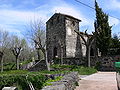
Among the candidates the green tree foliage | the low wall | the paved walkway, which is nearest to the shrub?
the paved walkway

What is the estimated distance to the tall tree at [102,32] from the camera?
26.1 m

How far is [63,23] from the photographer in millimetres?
29125

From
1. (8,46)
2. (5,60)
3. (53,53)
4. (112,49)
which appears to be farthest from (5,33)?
(112,49)

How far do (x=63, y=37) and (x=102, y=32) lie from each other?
275 inches

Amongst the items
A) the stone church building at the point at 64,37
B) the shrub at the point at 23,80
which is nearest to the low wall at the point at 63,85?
the shrub at the point at 23,80

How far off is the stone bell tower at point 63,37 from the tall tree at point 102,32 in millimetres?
4820

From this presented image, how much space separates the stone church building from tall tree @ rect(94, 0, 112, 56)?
169 inches

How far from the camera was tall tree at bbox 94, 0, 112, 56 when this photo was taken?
1028 inches

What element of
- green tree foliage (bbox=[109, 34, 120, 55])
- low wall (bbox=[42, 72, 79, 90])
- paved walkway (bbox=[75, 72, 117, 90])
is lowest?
paved walkway (bbox=[75, 72, 117, 90])

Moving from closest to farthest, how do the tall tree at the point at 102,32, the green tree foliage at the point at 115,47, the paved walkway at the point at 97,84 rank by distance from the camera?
1. the paved walkway at the point at 97,84
2. the green tree foliage at the point at 115,47
3. the tall tree at the point at 102,32

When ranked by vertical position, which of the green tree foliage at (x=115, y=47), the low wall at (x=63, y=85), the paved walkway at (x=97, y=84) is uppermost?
the green tree foliage at (x=115, y=47)

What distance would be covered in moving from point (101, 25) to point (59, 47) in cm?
858

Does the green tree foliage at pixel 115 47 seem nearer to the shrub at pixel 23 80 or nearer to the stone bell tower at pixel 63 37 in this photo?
the stone bell tower at pixel 63 37

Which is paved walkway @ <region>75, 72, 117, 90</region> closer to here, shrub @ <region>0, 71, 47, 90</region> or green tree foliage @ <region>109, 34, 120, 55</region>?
shrub @ <region>0, 71, 47, 90</region>
